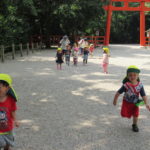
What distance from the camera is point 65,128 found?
4676mm

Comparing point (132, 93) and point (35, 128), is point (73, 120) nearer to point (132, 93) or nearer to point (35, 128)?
point (35, 128)

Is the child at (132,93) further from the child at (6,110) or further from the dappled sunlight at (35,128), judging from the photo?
the child at (6,110)

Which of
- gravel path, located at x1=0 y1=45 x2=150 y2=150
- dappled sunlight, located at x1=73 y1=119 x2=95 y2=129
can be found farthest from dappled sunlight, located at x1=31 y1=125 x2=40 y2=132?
dappled sunlight, located at x1=73 y1=119 x2=95 y2=129

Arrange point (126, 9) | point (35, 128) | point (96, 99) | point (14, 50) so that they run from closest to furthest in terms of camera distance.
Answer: point (35, 128) < point (96, 99) < point (14, 50) < point (126, 9)

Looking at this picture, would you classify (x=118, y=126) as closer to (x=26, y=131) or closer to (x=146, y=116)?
(x=146, y=116)

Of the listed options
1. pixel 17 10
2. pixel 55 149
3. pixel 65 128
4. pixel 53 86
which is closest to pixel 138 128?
pixel 65 128

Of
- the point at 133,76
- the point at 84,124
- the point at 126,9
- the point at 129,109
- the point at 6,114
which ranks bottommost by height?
the point at 84,124

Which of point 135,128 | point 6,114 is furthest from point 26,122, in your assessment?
point 135,128

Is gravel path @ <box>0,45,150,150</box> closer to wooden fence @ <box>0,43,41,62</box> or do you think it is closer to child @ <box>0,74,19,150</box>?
child @ <box>0,74,19,150</box>

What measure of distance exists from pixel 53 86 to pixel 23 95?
1.41 m

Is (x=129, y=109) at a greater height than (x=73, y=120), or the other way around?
(x=129, y=109)

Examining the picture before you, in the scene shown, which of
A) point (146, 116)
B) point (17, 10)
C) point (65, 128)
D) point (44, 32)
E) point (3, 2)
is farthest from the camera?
point (44, 32)

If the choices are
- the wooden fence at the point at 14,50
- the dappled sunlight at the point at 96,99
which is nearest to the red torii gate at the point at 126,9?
the wooden fence at the point at 14,50

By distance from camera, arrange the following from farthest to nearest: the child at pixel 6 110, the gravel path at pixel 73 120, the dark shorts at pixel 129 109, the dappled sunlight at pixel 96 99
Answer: the dappled sunlight at pixel 96 99 → the dark shorts at pixel 129 109 → the gravel path at pixel 73 120 → the child at pixel 6 110
